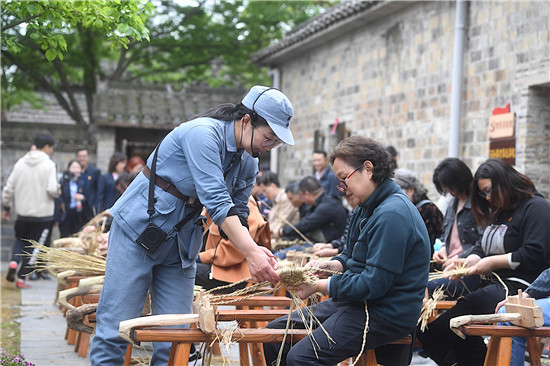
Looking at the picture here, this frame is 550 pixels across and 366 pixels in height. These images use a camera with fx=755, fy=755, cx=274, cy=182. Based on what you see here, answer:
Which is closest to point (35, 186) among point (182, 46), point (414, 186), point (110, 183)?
point (110, 183)

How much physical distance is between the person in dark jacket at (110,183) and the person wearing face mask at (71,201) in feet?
2.00

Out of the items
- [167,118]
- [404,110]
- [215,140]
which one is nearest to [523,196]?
[215,140]

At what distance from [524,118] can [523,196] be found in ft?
13.4

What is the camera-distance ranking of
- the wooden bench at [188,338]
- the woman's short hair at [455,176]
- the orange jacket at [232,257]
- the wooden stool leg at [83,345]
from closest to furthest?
the wooden bench at [188,338], the orange jacket at [232,257], the wooden stool leg at [83,345], the woman's short hair at [455,176]

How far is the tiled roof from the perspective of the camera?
11.9 meters

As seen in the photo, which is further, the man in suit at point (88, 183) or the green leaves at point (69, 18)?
the man in suit at point (88, 183)

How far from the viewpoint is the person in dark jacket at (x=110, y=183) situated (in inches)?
415

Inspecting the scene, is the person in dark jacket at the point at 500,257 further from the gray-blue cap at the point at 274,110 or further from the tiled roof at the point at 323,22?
the tiled roof at the point at 323,22

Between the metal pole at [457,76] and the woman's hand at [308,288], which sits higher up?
the metal pole at [457,76]

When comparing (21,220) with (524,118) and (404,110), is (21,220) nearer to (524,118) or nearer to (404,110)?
(404,110)

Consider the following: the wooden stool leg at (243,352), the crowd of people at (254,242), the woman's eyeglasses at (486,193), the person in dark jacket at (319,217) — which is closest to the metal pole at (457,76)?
the person in dark jacket at (319,217)

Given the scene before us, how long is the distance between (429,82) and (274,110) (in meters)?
7.52

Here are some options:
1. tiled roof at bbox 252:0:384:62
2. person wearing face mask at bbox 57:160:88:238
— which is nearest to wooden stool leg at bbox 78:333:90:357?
person wearing face mask at bbox 57:160:88:238

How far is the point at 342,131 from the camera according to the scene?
13523 mm
